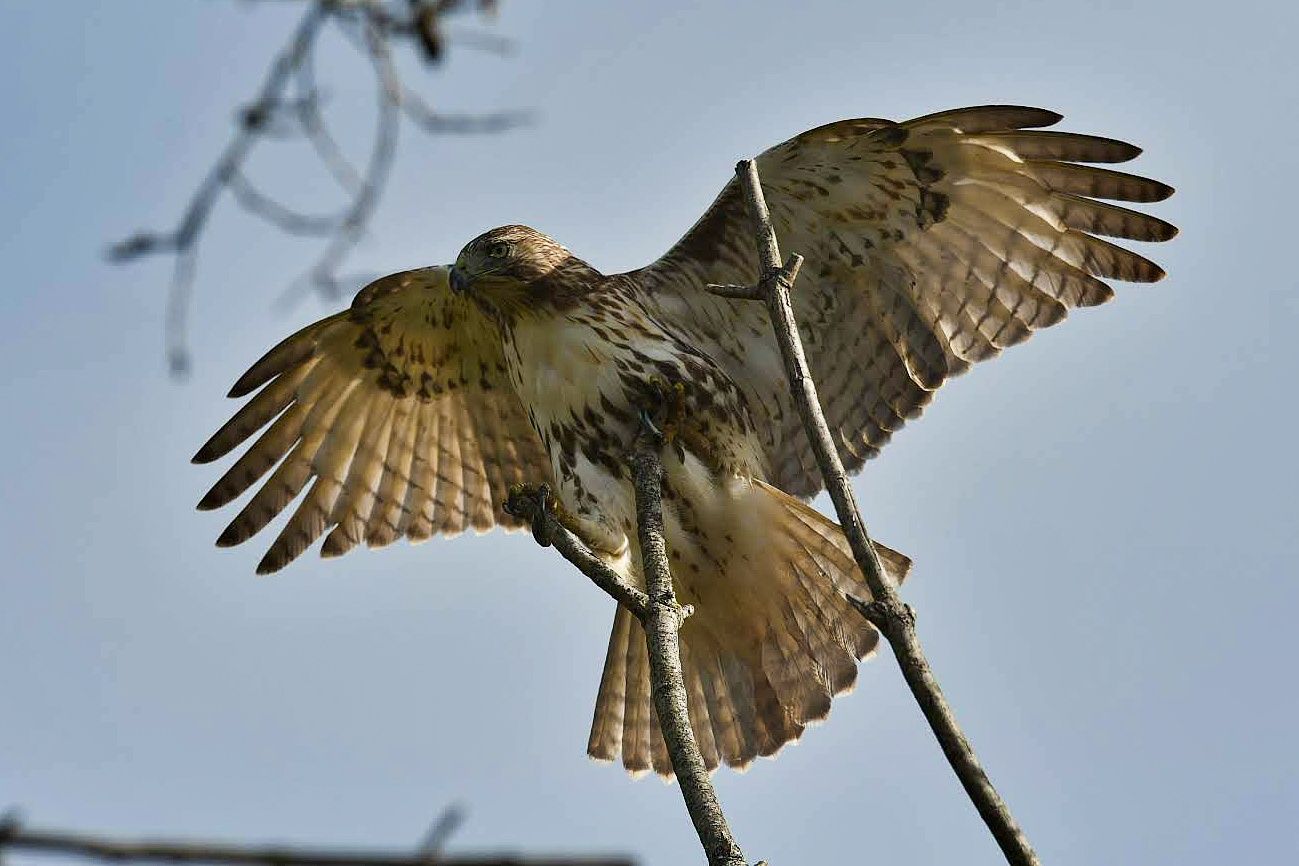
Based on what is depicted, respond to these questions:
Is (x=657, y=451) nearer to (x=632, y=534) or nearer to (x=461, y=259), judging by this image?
(x=632, y=534)

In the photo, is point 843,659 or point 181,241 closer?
point 181,241

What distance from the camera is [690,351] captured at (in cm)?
614

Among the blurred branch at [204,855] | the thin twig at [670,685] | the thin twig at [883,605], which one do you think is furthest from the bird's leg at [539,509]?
the blurred branch at [204,855]

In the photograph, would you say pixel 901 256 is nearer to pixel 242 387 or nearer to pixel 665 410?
pixel 665 410

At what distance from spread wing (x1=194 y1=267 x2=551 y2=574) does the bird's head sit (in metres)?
0.52

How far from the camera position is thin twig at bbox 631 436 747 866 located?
11.2ft

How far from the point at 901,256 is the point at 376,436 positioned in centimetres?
253

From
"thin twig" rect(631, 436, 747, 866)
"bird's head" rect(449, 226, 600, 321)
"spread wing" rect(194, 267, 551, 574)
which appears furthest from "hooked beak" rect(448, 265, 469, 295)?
"thin twig" rect(631, 436, 747, 866)

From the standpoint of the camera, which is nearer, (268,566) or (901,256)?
(901,256)

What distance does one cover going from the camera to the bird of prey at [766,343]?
5.86 metres

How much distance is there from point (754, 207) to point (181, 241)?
1.98 metres

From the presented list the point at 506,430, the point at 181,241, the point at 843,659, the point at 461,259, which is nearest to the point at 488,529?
the point at 506,430

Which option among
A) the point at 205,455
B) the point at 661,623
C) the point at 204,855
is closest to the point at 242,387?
the point at 205,455

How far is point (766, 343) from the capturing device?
648cm
